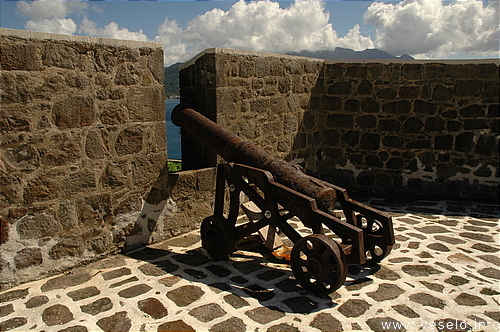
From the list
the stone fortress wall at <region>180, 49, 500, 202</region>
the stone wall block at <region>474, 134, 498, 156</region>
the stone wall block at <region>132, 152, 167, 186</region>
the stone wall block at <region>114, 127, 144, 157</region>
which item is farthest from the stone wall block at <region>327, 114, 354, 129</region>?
the stone wall block at <region>114, 127, 144, 157</region>

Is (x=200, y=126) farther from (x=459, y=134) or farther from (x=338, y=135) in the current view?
(x=459, y=134)

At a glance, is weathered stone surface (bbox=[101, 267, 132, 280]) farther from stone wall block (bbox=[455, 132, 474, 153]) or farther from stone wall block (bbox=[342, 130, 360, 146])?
stone wall block (bbox=[455, 132, 474, 153])

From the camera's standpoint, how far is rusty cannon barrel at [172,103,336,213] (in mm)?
3656

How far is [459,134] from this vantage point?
6.68m

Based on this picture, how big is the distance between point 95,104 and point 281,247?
2493 millimetres

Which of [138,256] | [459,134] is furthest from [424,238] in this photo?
[138,256]

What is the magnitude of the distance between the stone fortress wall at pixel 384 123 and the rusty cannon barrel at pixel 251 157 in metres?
1.02

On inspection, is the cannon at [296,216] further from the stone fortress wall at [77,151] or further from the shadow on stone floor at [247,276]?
the stone fortress wall at [77,151]

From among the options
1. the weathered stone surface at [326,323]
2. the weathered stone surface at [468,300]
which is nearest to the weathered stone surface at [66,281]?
the weathered stone surface at [326,323]

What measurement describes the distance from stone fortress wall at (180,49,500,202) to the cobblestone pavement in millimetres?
2108

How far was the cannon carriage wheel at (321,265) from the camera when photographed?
3.28 meters

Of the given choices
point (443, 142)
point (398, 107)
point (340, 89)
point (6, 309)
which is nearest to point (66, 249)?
point (6, 309)

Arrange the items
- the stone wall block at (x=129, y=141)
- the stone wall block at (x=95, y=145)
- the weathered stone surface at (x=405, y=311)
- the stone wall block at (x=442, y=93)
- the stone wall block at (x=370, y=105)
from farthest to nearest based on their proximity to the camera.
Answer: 1. the stone wall block at (x=370, y=105)
2. the stone wall block at (x=442, y=93)
3. the stone wall block at (x=129, y=141)
4. the stone wall block at (x=95, y=145)
5. the weathered stone surface at (x=405, y=311)

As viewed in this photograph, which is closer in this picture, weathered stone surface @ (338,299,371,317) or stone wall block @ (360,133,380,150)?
weathered stone surface @ (338,299,371,317)
